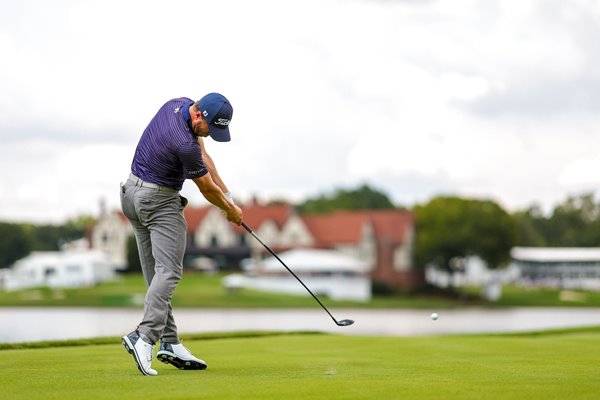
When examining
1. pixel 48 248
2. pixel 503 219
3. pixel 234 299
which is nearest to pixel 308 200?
pixel 48 248

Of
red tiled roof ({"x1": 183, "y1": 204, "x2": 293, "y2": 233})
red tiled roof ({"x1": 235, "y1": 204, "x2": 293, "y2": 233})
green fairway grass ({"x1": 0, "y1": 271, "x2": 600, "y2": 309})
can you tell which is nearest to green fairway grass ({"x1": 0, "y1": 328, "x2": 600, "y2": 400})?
green fairway grass ({"x1": 0, "y1": 271, "x2": 600, "y2": 309})

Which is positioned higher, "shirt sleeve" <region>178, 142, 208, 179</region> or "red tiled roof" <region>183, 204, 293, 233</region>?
"red tiled roof" <region>183, 204, 293, 233</region>

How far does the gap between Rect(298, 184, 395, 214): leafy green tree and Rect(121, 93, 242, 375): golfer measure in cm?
15854

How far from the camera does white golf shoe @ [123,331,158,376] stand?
8.98 meters

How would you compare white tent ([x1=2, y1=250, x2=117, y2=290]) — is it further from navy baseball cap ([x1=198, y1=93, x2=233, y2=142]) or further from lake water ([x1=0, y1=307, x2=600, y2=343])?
navy baseball cap ([x1=198, y1=93, x2=233, y2=142])

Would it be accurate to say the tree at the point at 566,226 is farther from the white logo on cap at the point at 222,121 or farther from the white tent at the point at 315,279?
the white logo on cap at the point at 222,121

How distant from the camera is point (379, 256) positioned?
112438 mm

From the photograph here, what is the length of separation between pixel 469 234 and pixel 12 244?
58.3 meters

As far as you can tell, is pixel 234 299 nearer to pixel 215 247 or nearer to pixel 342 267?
pixel 342 267

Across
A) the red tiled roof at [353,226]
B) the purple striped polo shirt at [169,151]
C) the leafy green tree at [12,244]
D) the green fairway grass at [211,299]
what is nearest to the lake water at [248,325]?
the green fairway grass at [211,299]

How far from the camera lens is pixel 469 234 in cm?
10181

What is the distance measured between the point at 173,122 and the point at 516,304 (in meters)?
87.5

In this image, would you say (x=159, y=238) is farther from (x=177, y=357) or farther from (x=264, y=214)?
(x=264, y=214)

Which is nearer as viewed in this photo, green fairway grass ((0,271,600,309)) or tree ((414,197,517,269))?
green fairway grass ((0,271,600,309))
